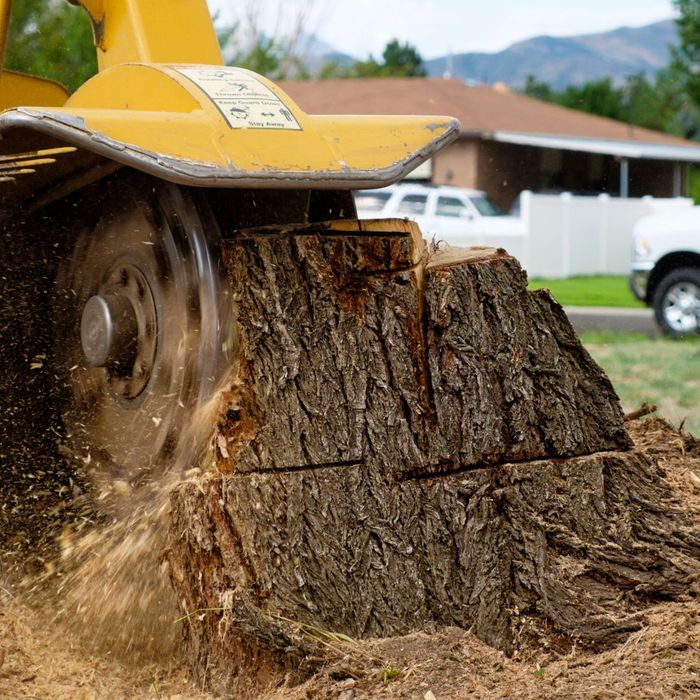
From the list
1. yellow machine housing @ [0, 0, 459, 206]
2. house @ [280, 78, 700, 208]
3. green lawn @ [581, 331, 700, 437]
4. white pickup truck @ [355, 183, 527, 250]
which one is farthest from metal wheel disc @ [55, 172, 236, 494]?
house @ [280, 78, 700, 208]

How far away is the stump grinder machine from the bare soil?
1.77 feet

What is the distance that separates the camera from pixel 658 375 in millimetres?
7230

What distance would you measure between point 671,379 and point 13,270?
14.6 ft

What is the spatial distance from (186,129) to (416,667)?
4.44 ft

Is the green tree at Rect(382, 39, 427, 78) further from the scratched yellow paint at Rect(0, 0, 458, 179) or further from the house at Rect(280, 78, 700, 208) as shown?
the scratched yellow paint at Rect(0, 0, 458, 179)

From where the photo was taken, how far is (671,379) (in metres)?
7.02

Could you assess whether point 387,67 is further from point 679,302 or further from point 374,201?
point 679,302

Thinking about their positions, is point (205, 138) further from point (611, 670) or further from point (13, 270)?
point (611, 670)

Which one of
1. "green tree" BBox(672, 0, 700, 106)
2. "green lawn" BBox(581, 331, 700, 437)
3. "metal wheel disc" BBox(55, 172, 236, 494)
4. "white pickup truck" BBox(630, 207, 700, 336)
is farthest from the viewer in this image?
"green tree" BBox(672, 0, 700, 106)

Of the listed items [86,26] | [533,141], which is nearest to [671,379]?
→ [86,26]

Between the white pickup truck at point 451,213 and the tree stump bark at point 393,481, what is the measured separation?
56.0 ft

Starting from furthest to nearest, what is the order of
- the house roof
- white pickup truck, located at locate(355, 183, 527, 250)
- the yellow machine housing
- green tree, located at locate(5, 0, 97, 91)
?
the house roof, white pickup truck, located at locate(355, 183, 527, 250), green tree, located at locate(5, 0, 97, 91), the yellow machine housing

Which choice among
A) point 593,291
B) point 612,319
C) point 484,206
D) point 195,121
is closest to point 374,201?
point 484,206

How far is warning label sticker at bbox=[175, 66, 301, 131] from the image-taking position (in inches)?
116
